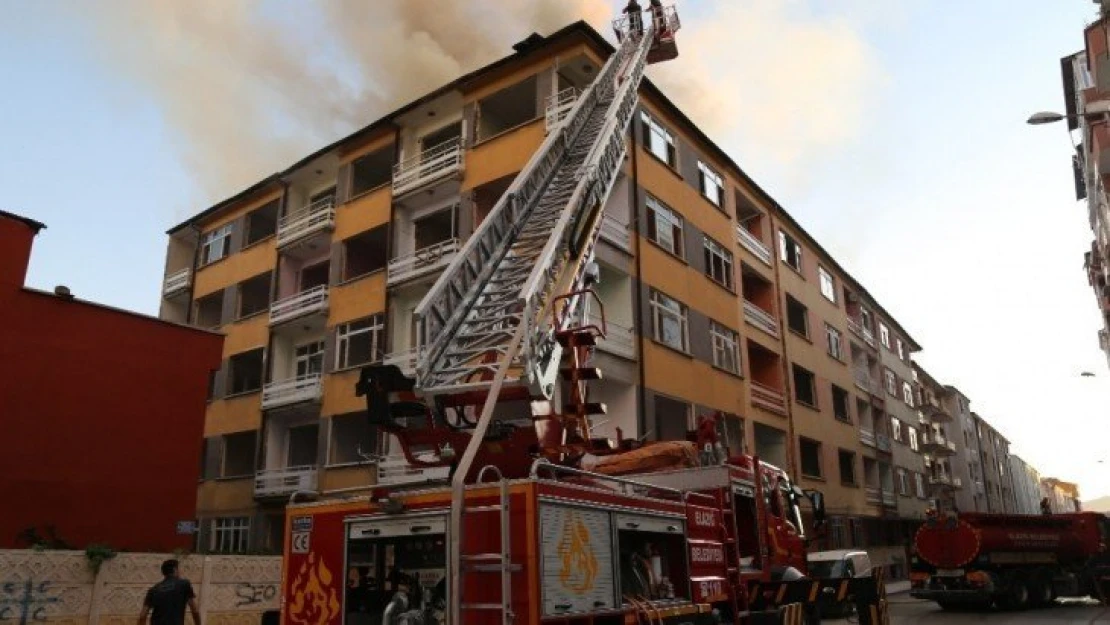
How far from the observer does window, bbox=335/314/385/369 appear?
25.2 metres

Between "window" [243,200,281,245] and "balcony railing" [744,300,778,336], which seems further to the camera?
"window" [243,200,281,245]

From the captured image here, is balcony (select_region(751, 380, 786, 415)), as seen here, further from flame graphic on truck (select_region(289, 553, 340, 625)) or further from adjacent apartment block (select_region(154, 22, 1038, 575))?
flame graphic on truck (select_region(289, 553, 340, 625))

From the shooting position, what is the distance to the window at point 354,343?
2517cm

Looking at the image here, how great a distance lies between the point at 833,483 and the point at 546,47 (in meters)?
22.4

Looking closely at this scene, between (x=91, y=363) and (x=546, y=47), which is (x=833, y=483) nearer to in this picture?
(x=546, y=47)

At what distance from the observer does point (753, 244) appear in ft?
103

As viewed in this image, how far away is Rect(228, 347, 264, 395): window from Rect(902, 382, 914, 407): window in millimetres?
39231

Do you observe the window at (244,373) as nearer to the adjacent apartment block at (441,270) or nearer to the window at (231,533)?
the adjacent apartment block at (441,270)

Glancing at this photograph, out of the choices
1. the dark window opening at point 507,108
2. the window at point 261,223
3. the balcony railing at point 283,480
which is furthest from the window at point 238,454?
the dark window opening at point 507,108

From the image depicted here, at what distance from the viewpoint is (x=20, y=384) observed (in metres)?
17.1

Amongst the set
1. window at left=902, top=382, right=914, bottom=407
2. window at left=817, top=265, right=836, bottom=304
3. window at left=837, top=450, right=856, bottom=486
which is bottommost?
window at left=837, top=450, right=856, bottom=486

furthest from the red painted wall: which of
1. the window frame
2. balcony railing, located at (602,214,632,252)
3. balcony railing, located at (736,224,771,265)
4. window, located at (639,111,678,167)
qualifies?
balcony railing, located at (736,224,771,265)

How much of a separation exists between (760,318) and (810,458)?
821cm

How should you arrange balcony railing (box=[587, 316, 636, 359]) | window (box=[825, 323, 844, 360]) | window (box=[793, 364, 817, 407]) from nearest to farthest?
balcony railing (box=[587, 316, 636, 359])
window (box=[793, 364, 817, 407])
window (box=[825, 323, 844, 360])
